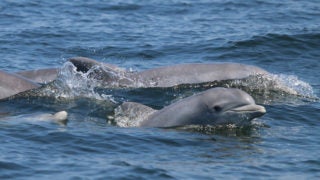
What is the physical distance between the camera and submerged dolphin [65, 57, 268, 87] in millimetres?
20047

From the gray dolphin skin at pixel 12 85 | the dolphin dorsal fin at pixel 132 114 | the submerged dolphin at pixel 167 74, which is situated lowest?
the dolphin dorsal fin at pixel 132 114

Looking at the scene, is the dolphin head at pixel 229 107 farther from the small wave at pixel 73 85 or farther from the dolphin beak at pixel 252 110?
the small wave at pixel 73 85

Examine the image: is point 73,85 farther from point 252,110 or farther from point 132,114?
point 252,110

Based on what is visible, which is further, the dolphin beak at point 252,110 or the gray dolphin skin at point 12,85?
the gray dolphin skin at point 12,85

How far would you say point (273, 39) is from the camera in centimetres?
2738

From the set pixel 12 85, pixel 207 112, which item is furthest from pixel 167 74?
pixel 207 112

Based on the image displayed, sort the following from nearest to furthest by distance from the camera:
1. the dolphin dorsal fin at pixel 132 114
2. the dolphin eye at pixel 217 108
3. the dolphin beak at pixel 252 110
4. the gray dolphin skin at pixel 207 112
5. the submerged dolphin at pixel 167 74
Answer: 1. the dolphin beak at pixel 252 110
2. the gray dolphin skin at pixel 207 112
3. the dolphin eye at pixel 217 108
4. the dolphin dorsal fin at pixel 132 114
5. the submerged dolphin at pixel 167 74

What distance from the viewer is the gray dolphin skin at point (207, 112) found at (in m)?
15.5

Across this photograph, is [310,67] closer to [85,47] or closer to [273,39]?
[273,39]

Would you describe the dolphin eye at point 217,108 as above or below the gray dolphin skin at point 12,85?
below

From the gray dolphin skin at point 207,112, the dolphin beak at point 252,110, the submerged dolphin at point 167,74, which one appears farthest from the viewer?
the submerged dolphin at point 167,74

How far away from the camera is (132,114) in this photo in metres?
16.6

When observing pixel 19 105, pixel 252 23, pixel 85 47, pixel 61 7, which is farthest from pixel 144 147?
pixel 61 7

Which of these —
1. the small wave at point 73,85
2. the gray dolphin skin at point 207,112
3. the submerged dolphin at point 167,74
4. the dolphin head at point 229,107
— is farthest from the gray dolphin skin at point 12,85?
the dolphin head at point 229,107
